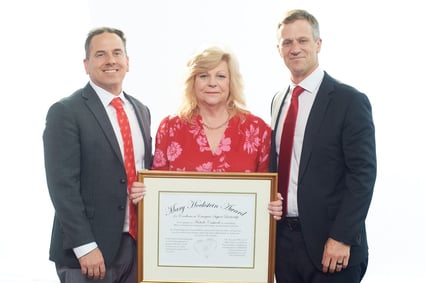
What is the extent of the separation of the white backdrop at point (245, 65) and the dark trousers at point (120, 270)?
1379 mm

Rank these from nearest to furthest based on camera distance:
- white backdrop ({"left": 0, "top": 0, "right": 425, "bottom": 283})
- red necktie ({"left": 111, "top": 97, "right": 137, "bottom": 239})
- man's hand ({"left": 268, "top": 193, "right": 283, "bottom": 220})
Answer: man's hand ({"left": 268, "top": 193, "right": 283, "bottom": 220}) → red necktie ({"left": 111, "top": 97, "right": 137, "bottom": 239}) → white backdrop ({"left": 0, "top": 0, "right": 425, "bottom": 283})

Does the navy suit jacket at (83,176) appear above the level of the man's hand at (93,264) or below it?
above

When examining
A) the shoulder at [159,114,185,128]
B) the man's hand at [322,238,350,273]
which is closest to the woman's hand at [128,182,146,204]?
the shoulder at [159,114,185,128]

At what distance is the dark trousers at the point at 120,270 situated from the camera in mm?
2451

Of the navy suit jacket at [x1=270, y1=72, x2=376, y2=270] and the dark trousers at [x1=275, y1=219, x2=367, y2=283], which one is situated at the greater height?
the navy suit jacket at [x1=270, y1=72, x2=376, y2=270]

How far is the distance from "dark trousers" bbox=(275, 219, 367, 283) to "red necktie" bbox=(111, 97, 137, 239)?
63cm

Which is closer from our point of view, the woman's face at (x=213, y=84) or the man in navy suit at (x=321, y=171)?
the man in navy suit at (x=321, y=171)

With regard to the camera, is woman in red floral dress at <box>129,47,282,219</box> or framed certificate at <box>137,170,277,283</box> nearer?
framed certificate at <box>137,170,277,283</box>

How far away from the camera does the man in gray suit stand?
2314 mm

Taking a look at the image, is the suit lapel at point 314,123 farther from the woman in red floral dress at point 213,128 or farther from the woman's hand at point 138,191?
the woman's hand at point 138,191

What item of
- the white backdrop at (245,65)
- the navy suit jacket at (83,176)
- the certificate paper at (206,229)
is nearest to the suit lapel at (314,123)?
the certificate paper at (206,229)

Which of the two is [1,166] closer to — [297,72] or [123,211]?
[123,211]

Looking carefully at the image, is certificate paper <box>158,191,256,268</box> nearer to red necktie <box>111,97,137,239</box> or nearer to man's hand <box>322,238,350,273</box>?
red necktie <box>111,97,137,239</box>

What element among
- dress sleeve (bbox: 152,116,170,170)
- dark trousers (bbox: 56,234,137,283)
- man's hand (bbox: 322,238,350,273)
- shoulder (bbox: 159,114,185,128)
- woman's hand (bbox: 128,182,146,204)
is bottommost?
dark trousers (bbox: 56,234,137,283)
